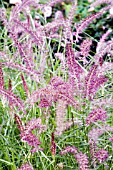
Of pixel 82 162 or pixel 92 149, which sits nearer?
pixel 82 162

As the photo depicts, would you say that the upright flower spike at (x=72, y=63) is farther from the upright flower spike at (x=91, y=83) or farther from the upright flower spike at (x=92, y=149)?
the upright flower spike at (x=92, y=149)

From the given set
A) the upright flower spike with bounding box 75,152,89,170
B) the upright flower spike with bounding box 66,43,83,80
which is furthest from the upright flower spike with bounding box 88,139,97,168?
the upright flower spike with bounding box 66,43,83,80

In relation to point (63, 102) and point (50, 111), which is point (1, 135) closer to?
point (50, 111)

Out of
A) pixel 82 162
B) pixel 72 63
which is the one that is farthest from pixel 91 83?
pixel 82 162

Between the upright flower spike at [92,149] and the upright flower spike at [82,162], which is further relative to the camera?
the upright flower spike at [92,149]

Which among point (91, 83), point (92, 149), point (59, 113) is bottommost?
point (92, 149)

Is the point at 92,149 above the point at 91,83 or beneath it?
beneath

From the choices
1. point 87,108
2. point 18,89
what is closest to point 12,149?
point 87,108

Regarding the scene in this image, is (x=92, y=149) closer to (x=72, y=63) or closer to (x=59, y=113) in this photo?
(x=59, y=113)

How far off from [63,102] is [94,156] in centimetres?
27

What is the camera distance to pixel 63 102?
1.81 metres

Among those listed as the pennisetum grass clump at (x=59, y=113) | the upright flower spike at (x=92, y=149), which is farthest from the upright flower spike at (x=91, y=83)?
the upright flower spike at (x=92, y=149)

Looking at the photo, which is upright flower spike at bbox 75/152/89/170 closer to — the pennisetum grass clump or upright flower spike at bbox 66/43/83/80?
the pennisetum grass clump

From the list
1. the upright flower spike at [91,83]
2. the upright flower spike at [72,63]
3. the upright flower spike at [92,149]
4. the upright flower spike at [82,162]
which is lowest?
the upright flower spike at [92,149]
